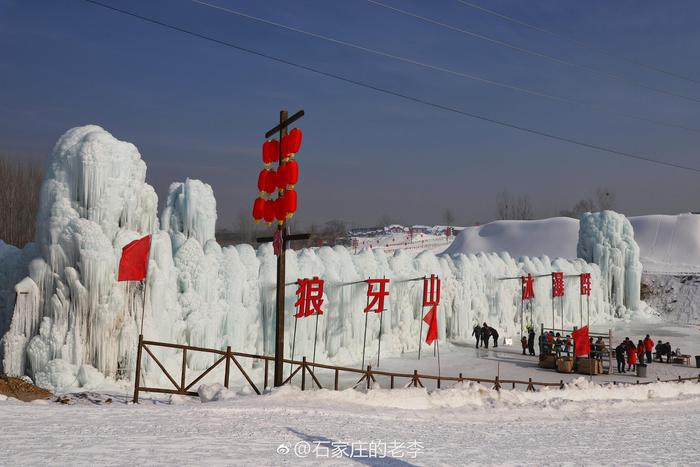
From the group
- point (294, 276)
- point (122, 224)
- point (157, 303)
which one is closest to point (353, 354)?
point (294, 276)

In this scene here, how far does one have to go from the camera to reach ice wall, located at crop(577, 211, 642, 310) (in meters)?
45.1

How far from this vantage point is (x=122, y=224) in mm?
17594

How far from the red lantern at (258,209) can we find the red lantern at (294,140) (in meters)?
1.52

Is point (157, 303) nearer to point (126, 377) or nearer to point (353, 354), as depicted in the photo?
point (126, 377)

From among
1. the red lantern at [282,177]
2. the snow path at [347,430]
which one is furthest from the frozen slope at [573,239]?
the red lantern at [282,177]

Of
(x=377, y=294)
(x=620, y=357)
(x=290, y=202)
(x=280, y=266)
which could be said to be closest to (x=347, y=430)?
(x=280, y=266)

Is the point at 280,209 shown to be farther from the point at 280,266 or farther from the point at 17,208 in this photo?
the point at 17,208

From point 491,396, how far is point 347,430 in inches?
219

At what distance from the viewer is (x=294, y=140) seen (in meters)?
12.9

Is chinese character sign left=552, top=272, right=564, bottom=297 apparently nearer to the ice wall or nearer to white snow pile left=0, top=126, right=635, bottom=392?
white snow pile left=0, top=126, right=635, bottom=392

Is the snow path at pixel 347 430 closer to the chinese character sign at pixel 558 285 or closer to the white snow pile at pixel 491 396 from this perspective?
the white snow pile at pixel 491 396

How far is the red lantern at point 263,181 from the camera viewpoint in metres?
13.6

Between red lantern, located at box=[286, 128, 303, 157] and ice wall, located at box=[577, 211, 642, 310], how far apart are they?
3798cm

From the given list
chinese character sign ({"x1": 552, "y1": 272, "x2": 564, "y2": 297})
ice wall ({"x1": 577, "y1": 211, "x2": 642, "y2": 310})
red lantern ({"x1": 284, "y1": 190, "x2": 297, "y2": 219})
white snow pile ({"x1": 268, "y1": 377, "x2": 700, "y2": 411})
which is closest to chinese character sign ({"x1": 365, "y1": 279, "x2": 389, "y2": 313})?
white snow pile ({"x1": 268, "y1": 377, "x2": 700, "y2": 411})
